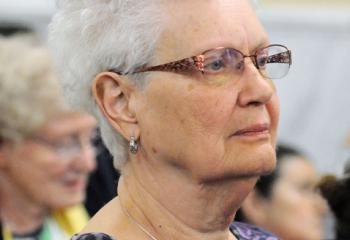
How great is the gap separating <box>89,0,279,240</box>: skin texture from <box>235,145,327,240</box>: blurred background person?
2.58 metres

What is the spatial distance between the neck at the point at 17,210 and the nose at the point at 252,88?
214cm

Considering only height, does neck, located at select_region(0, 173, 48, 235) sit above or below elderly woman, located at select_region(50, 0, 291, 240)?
below

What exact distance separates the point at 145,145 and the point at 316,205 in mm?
2986

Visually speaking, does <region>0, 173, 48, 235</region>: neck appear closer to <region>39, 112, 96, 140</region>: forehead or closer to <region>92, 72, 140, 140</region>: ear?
<region>39, 112, 96, 140</region>: forehead

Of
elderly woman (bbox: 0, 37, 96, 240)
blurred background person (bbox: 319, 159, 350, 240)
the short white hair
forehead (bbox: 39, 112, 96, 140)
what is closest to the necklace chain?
the short white hair

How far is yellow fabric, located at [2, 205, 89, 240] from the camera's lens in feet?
13.4

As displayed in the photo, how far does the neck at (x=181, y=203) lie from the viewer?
2170 mm

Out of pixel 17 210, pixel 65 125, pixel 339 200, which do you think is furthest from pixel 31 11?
pixel 339 200

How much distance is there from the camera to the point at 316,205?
505 cm

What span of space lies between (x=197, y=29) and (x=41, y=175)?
2.19 m

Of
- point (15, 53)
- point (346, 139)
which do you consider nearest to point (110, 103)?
point (15, 53)

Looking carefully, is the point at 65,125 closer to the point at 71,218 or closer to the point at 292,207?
the point at 71,218

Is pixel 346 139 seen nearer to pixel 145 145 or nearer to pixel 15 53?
pixel 15 53

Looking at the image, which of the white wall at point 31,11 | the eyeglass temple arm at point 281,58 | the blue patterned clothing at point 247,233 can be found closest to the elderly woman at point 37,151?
the white wall at point 31,11
